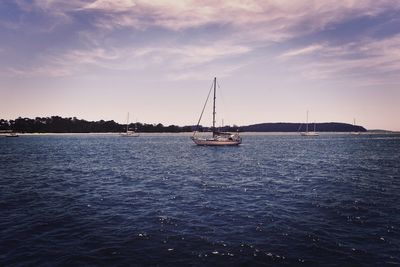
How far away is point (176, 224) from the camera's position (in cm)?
1828

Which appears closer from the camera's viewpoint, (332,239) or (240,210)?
(332,239)

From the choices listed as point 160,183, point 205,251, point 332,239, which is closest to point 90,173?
point 160,183

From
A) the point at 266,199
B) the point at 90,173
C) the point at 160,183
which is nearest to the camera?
the point at 266,199

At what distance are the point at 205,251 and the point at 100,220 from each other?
342 inches

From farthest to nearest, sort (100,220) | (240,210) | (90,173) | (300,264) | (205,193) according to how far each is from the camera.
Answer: (90,173) → (205,193) → (240,210) → (100,220) → (300,264)

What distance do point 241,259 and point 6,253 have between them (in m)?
11.3

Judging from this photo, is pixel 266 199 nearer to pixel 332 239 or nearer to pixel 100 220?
pixel 332 239

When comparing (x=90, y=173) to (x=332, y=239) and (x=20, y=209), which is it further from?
(x=332, y=239)

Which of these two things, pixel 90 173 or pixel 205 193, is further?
pixel 90 173

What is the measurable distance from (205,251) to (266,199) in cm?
1255

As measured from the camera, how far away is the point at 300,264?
41.9 feet

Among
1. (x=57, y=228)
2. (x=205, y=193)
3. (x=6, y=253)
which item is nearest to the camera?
(x=6, y=253)

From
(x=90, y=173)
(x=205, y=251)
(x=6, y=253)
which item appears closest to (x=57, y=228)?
(x=6, y=253)

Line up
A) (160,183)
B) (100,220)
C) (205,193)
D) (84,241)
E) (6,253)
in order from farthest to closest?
(160,183), (205,193), (100,220), (84,241), (6,253)
